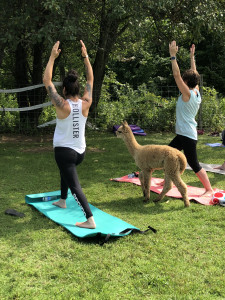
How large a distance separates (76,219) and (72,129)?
1341mm

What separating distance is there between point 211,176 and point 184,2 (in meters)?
5.31

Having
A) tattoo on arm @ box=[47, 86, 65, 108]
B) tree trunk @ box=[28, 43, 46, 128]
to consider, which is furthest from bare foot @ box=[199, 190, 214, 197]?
tree trunk @ box=[28, 43, 46, 128]

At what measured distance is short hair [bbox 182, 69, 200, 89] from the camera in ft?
17.8

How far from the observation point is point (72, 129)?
434 cm

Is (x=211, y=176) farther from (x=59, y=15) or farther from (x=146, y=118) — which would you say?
(x=146, y=118)

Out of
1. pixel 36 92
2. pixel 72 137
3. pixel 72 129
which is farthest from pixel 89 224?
pixel 36 92

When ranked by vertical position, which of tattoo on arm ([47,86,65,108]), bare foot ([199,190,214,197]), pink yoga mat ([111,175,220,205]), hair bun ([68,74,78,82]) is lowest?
pink yoga mat ([111,175,220,205])

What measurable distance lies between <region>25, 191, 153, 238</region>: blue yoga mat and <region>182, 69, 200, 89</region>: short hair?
2.59 meters

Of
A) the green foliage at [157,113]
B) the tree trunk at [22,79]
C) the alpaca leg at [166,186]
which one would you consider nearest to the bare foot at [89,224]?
the alpaca leg at [166,186]

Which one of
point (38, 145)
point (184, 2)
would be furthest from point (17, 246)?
point (184, 2)

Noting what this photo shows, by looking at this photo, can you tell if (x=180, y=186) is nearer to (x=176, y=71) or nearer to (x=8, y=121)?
(x=176, y=71)

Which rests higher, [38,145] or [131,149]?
[131,149]

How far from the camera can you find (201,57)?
2953 cm

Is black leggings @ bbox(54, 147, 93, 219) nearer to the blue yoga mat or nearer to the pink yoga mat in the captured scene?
the blue yoga mat
